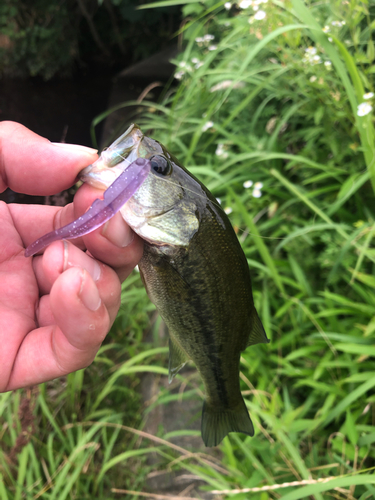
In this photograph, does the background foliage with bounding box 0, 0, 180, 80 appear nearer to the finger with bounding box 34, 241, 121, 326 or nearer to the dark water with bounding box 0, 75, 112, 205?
the dark water with bounding box 0, 75, 112, 205

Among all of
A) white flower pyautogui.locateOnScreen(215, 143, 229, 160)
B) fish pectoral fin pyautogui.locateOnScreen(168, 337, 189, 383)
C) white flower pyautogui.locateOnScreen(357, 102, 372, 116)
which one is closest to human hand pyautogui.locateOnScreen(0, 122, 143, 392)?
fish pectoral fin pyautogui.locateOnScreen(168, 337, 189, 383)

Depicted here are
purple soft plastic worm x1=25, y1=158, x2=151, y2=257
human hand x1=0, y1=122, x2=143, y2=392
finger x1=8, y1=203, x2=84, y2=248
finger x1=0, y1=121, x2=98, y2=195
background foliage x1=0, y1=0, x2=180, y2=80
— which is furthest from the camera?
background foliage x1=0, y1=0, x2=180, y2=80

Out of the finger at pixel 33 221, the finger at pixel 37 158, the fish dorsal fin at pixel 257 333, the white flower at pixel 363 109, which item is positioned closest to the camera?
the finger at pixel 37 158

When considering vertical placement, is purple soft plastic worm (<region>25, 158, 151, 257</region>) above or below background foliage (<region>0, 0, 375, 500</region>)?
above

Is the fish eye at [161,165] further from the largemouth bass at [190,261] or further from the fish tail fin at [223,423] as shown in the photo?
the fish tail fin at [223,423]

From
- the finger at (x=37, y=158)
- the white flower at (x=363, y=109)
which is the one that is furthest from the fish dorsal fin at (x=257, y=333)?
the white flower at (x=363, y=109)

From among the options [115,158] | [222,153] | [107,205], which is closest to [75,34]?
[222,153]
